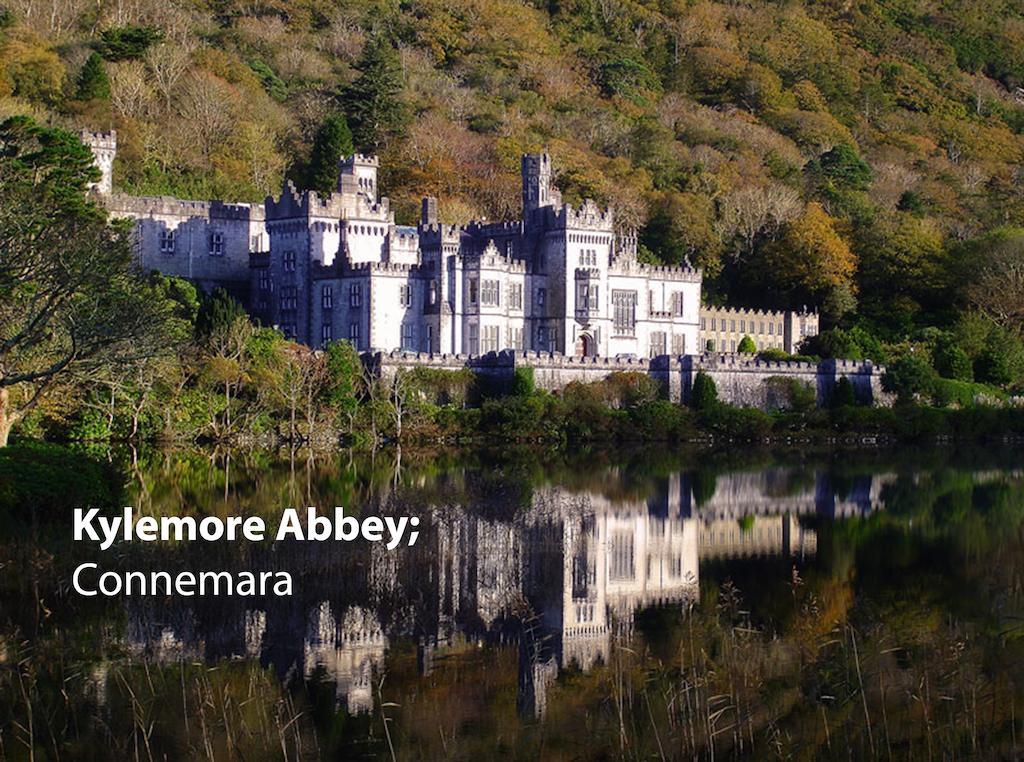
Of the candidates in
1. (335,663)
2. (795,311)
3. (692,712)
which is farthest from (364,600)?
(795,311)

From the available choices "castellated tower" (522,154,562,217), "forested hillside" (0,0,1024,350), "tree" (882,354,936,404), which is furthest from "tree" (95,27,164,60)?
"tree" (882,354,936,404)

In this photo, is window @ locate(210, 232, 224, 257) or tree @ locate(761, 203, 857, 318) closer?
window @ locate(210, 232, 224, 257)

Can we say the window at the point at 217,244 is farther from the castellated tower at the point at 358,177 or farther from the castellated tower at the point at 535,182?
the castellated tower at the point at 535,182

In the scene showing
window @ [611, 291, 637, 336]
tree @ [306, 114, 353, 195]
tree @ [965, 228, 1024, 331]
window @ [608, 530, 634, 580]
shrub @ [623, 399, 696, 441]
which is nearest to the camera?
window @ [608, 530, 634, 580]

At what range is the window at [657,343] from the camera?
80.0 metres

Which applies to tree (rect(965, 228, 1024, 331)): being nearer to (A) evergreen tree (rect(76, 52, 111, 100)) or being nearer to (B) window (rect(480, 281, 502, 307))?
(B) window (rect(480, 281, 502, 307))

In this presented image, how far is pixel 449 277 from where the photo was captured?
73.1 metres

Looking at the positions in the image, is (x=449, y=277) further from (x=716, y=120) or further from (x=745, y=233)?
(x=716, y=120)

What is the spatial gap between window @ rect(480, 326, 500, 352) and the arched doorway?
13.3 feet

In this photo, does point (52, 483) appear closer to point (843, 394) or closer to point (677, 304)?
point (843, 394)

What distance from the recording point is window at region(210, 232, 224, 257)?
255 ft

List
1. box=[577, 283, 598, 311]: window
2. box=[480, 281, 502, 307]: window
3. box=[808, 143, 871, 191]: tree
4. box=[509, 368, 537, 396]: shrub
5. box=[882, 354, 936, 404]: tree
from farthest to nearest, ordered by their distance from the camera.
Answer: box=[808, 143, 871, 191]: tree → box=[882, 354, 936, 404]: tree → box=[577, 283, 598, 311]: window → box=[480, 281, 502, 307]: window → box=[509, 368, 537, 396]: shrub

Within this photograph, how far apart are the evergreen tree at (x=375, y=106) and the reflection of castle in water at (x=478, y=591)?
59278 mm

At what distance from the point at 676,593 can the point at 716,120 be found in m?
98.9
